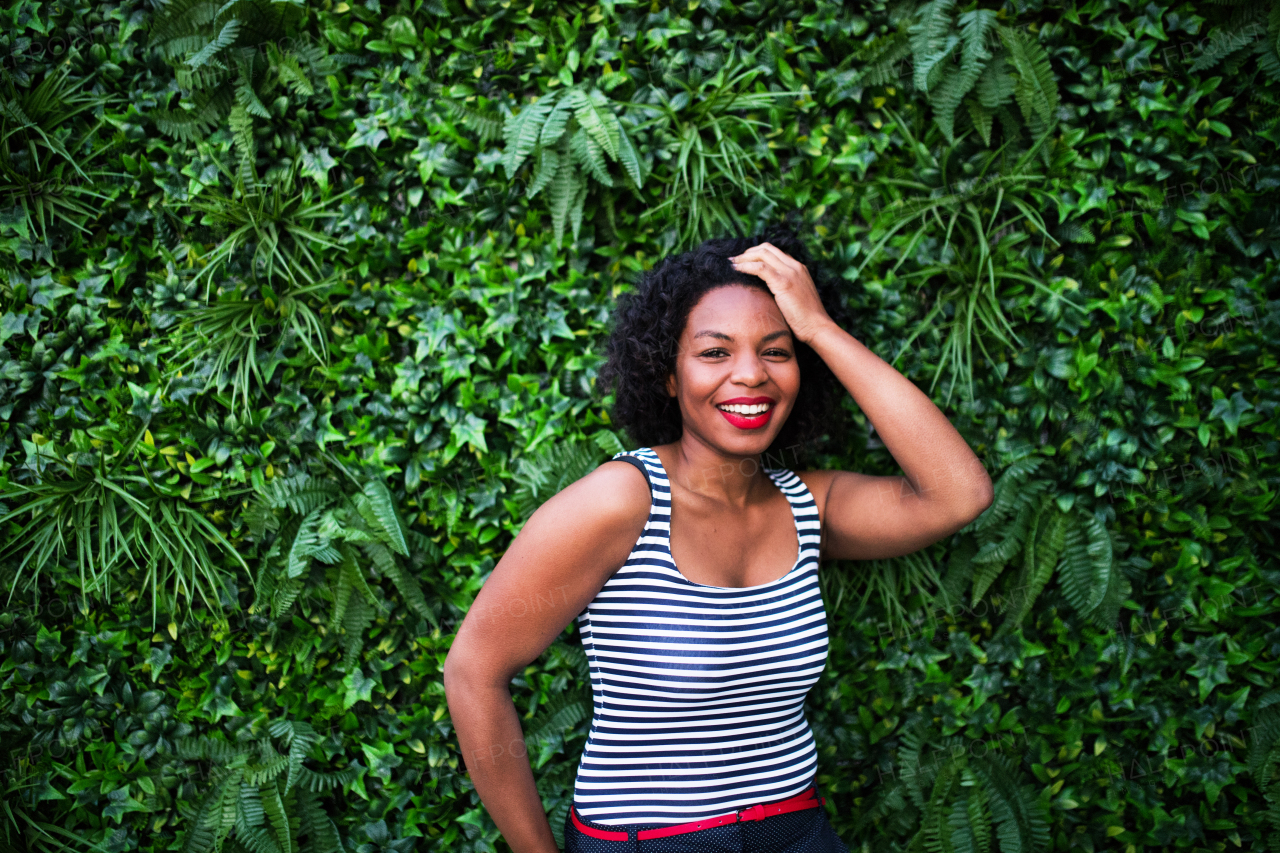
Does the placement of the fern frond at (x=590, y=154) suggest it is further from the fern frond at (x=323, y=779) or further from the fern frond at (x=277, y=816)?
the fern frond at (x=277, y=816)

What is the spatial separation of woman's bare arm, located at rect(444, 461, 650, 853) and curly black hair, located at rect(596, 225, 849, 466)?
12.9 inches

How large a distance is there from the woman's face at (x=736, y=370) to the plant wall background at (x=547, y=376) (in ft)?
1.82

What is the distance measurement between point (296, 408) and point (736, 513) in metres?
1.64

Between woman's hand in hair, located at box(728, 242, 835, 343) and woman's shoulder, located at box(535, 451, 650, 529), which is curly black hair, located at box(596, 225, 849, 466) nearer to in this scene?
woman's hand in hair, located at box(728, 242, 835, 343)

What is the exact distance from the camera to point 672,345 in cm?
217

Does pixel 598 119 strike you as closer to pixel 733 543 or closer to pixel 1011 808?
pixel 733 543

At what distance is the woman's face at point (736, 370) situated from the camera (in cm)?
202

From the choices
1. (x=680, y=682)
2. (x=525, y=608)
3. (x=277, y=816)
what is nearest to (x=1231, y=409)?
(x=680, y=682)

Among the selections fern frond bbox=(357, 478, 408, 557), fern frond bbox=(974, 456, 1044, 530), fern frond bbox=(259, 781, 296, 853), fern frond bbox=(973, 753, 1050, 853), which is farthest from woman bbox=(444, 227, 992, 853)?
fern frond bbox=(259, 781, 296, 853)

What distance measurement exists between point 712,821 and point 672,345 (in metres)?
1.30

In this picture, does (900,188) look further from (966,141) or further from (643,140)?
(643,140)

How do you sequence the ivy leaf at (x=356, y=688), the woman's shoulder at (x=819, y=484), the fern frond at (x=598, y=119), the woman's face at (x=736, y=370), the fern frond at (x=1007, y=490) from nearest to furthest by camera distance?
the woman's face at (x=736, y=370), the woman's shoulder at (x=819, y=484), the fern frond at (x=598, y=119), the fern frond at (x=1007, y=490), the ivy leaf at (x=356, y=688)

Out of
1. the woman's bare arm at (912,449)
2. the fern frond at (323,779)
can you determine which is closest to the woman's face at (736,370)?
the woman's bare arm at (912,449)

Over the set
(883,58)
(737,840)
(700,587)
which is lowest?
(737,840)
